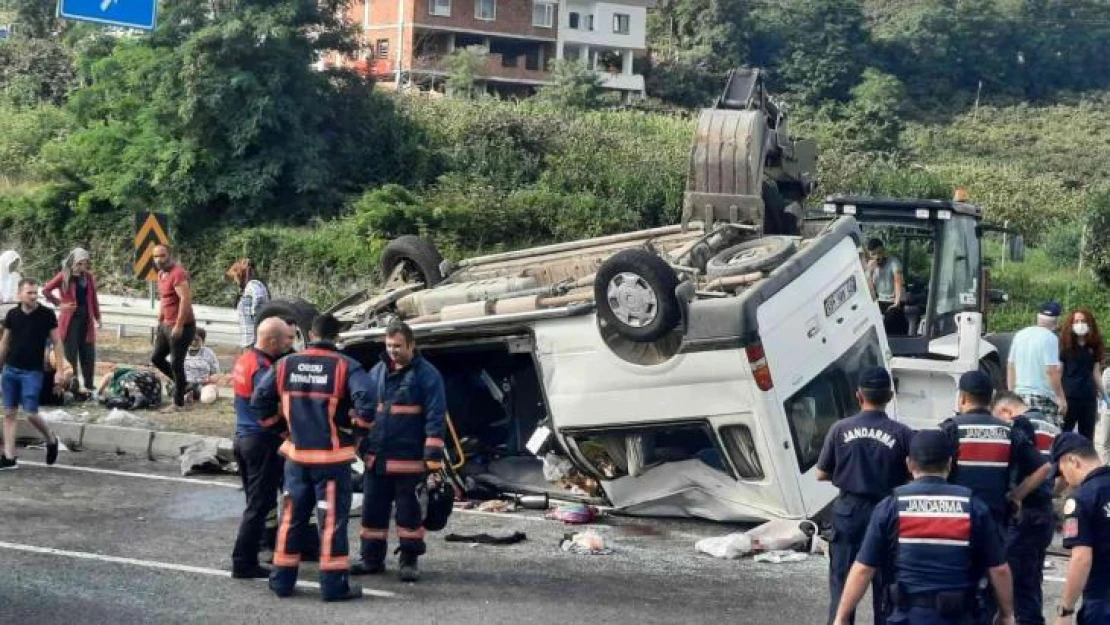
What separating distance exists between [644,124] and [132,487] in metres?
26.7

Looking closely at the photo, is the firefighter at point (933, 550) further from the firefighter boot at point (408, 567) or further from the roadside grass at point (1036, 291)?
the roadside grass at point (1036, 291)

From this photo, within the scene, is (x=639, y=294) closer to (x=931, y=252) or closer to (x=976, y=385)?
(x=976, y=385)

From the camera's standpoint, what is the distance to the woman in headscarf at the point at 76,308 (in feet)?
52.5

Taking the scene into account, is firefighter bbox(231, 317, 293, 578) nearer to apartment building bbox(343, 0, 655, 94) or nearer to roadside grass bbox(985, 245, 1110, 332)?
roadside grass bbox(985, 245, 1110, 332)

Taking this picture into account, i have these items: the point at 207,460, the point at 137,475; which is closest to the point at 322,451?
the point at 207,460

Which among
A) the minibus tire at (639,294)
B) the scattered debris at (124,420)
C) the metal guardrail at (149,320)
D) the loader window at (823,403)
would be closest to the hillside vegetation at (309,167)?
the metal guardrail at (149,320)

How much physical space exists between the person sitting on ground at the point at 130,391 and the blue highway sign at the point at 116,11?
11.6 ft

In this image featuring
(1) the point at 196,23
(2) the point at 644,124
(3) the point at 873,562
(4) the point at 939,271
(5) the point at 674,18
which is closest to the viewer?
(3) the point at 873,562

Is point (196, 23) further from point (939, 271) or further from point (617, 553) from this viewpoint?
point (617, 553)

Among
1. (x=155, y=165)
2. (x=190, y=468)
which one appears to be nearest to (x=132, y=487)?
(x=190, y=468)

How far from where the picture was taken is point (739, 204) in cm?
1221

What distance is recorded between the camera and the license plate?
10.8 meters

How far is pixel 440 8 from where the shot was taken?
192ft

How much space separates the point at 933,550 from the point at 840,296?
518cm
